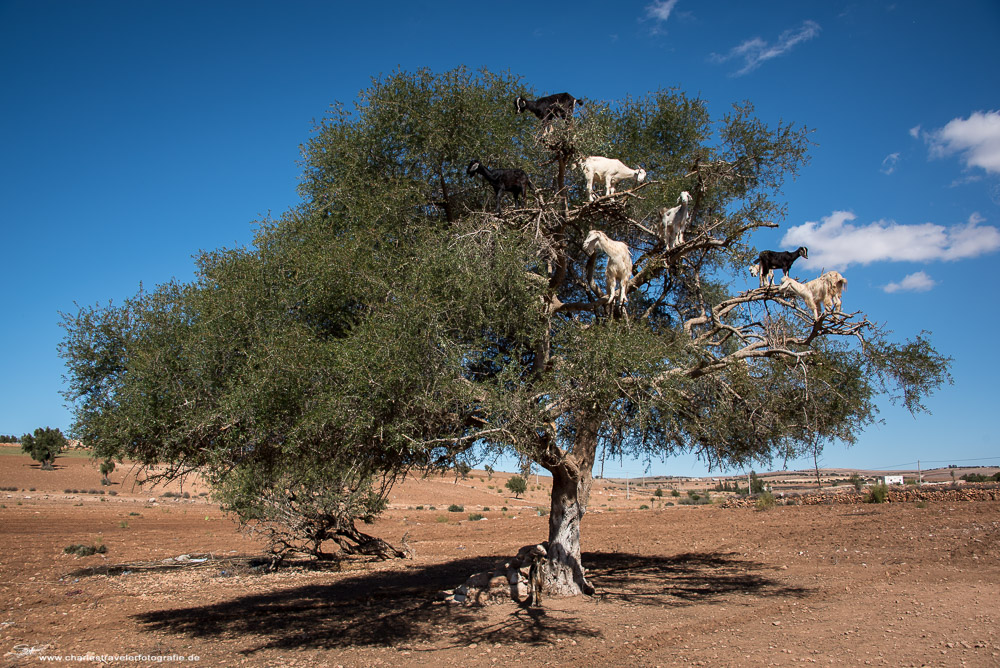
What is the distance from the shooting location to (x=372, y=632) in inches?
388

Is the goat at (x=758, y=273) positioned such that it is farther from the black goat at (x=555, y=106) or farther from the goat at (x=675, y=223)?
the black goat at (x=555, y=106)

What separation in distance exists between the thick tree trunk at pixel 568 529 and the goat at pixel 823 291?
4243 millimetres

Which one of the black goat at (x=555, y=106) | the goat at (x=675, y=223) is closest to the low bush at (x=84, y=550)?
the black goat at (x=555, y=106)

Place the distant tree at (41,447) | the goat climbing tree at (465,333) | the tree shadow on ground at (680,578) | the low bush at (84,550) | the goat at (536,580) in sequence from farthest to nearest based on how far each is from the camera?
the distant tree at (41,447), the low bush at (84,550), the tree shadow on ground at (680,578), the goat at (536,580), the goat climbing tree at (465,333)

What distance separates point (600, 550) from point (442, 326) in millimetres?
13064

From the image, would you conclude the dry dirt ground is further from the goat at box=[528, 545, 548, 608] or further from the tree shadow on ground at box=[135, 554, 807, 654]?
the goat at box=[528, 545, 548, 608]

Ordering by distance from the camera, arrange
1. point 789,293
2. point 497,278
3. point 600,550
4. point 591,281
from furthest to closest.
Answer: point 600,550, point 591,281, point 789,293, point 497,278

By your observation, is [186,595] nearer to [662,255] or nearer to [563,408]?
[563,408]

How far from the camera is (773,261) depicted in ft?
30.6

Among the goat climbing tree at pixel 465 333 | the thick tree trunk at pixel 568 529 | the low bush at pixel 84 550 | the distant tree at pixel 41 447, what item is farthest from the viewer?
the distant tree at pixel 41 447

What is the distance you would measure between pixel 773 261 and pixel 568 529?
587 cm

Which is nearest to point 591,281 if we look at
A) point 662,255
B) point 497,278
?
point 662,255

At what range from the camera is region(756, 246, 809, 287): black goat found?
9062mm

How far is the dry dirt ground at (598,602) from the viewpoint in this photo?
8.00 metres
